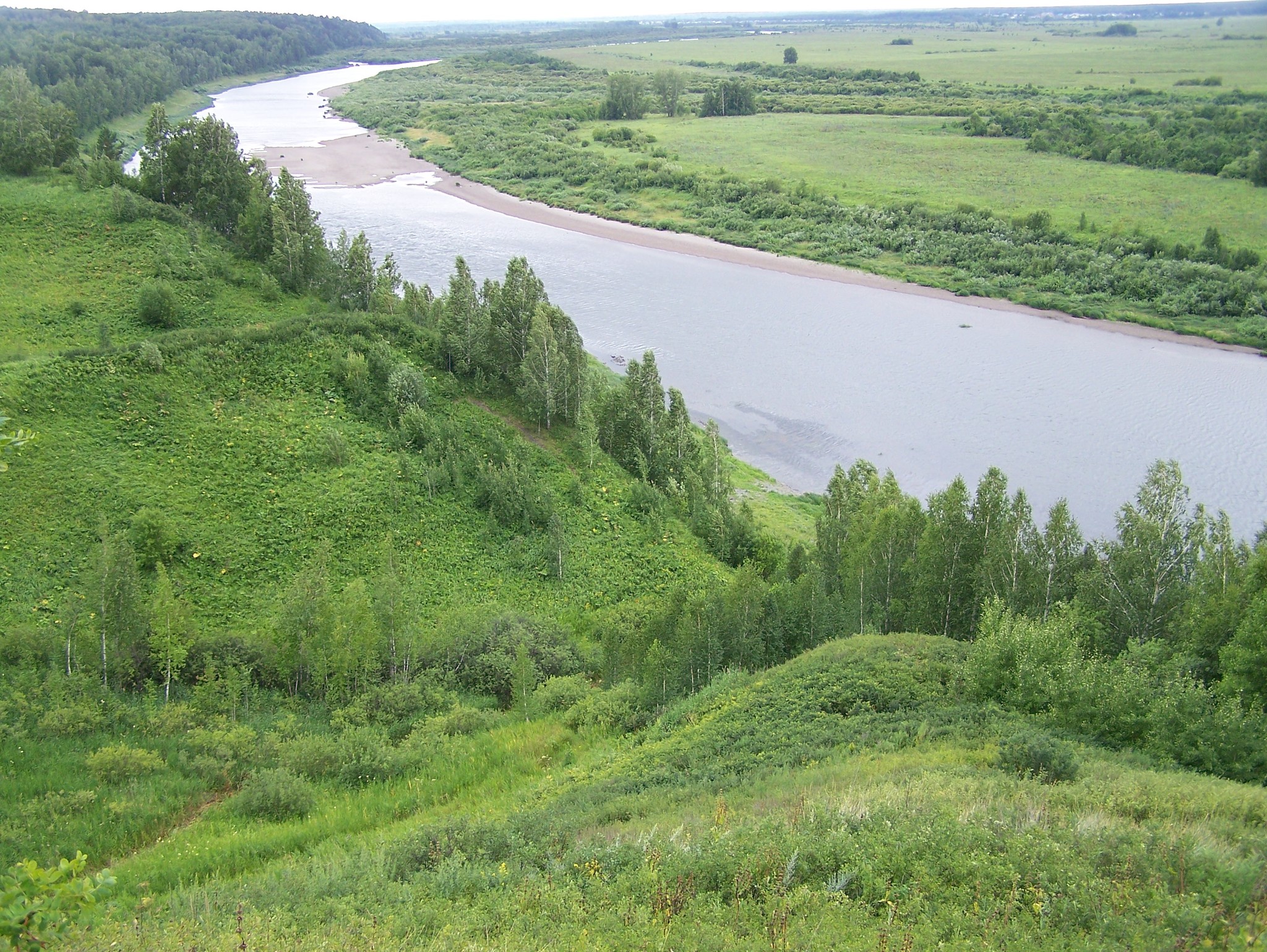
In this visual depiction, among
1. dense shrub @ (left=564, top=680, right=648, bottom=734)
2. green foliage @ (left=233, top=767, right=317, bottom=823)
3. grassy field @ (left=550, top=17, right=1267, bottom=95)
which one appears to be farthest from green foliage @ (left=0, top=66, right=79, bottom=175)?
grassy field @ (left=550, top=17, right=1267, bottom=95)

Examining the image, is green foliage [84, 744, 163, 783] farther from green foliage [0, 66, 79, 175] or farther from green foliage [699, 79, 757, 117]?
green foliage [699, 79, 757, 117]

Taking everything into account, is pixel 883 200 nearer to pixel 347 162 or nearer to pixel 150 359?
pixel 347 162

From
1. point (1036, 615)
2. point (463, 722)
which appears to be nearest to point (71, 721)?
point (463, 722)

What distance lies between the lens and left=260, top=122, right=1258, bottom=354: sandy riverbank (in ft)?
176

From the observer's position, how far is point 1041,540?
20.8 meters

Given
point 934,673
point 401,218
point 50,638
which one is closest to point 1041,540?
point 934,673

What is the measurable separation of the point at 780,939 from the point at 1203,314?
55.2m

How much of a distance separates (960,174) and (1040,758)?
266 feet

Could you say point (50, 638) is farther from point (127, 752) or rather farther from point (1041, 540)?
point (1041, 540)

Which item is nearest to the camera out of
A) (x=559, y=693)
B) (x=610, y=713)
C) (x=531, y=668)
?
(x=610, y=713)

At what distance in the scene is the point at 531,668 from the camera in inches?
813

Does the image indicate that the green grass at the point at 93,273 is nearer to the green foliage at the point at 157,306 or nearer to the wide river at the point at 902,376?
the green foliage at the point at 157,306

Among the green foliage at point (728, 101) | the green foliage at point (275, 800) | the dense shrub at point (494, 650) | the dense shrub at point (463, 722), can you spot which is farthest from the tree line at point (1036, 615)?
the green foliage at point (728, 101)

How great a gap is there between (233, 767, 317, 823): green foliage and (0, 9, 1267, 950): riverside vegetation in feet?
0.21
